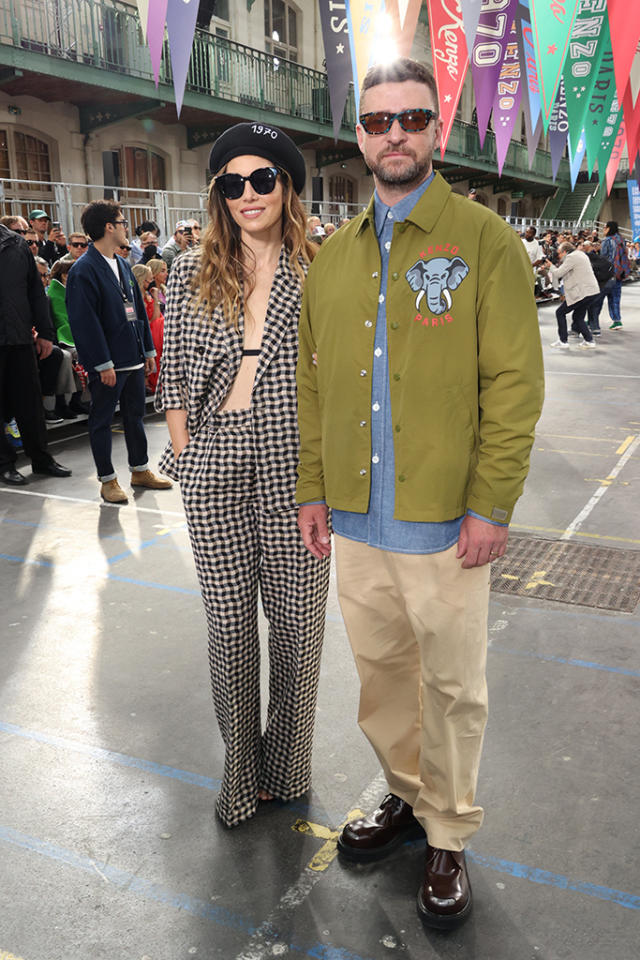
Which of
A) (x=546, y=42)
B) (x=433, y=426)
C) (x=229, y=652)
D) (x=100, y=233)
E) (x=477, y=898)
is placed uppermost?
(x=546, y=42)

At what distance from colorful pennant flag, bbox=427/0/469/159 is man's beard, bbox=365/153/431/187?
7937mm

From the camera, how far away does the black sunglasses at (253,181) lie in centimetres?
253

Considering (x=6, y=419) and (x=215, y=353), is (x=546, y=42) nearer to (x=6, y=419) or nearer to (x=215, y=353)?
(x=6, y=419)

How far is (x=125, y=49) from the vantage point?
595 inches

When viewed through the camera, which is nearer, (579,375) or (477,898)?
(477,898)

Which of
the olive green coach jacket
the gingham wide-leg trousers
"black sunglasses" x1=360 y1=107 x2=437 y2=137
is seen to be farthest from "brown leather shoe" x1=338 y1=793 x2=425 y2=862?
"black sunglasses" x1=360 y1=107 x2=437 y2=137

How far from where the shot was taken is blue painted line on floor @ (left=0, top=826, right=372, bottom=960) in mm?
2314

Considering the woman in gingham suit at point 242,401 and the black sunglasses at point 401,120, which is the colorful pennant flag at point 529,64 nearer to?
the woman in gingham suit at point 242,401

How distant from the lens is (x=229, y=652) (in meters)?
2.73

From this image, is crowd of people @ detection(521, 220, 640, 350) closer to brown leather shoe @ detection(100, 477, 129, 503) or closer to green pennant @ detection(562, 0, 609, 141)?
green pennant @ detection(562, 0, 609, 141)

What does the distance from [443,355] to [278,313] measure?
0.68 meters

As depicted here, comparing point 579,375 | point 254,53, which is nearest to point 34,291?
point 579,375

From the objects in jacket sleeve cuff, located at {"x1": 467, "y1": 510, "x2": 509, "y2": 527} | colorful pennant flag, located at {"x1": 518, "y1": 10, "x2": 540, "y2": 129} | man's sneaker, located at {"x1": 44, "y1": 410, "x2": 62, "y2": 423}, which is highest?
colorful pennant flag, located at {"x1": 518, "y1": 10, "x2": 540, "y2": 129}

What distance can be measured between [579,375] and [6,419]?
807 cm
